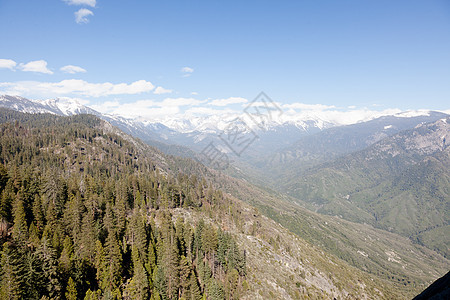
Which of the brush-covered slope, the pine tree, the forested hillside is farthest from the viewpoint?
the pine tree

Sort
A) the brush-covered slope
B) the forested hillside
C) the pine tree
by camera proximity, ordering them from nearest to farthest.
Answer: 1. the forested hillside
2. the brush-covered slope
3. the pine tree

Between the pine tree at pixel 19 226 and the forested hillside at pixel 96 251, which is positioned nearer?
the forested hillside at pixel 96 251

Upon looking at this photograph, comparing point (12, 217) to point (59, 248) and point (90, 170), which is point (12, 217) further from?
point (90, 170)

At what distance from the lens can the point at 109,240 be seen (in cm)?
5672

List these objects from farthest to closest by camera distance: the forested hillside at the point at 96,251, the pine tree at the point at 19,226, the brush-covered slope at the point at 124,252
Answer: the pine tree at the point at 19,226 → the brush-covered slope at the point at 124,252 → the forested hillside at the point at 96,251

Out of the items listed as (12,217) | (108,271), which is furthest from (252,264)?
(12,217)

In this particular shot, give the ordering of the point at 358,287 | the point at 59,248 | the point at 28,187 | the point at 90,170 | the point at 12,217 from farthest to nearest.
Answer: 1. the point at 90,170
2. the point at 358,287
3. the point at 28,187
4. the point at 12,217
5. the point at 59,248

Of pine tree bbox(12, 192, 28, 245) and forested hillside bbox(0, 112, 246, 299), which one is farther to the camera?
pine tree bbox(12, 192, 28, 245)

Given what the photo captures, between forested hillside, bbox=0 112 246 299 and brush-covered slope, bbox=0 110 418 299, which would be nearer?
forested hillside, bbox=0 112 246 299

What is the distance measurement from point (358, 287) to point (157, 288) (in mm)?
140951

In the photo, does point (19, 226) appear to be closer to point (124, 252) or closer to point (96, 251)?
point (96, 251)

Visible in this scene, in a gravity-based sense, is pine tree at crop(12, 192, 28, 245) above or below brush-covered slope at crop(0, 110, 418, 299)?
above

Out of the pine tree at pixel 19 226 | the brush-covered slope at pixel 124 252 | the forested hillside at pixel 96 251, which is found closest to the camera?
the forested hillside at pixel 96 251

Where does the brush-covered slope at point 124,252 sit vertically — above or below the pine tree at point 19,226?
below
